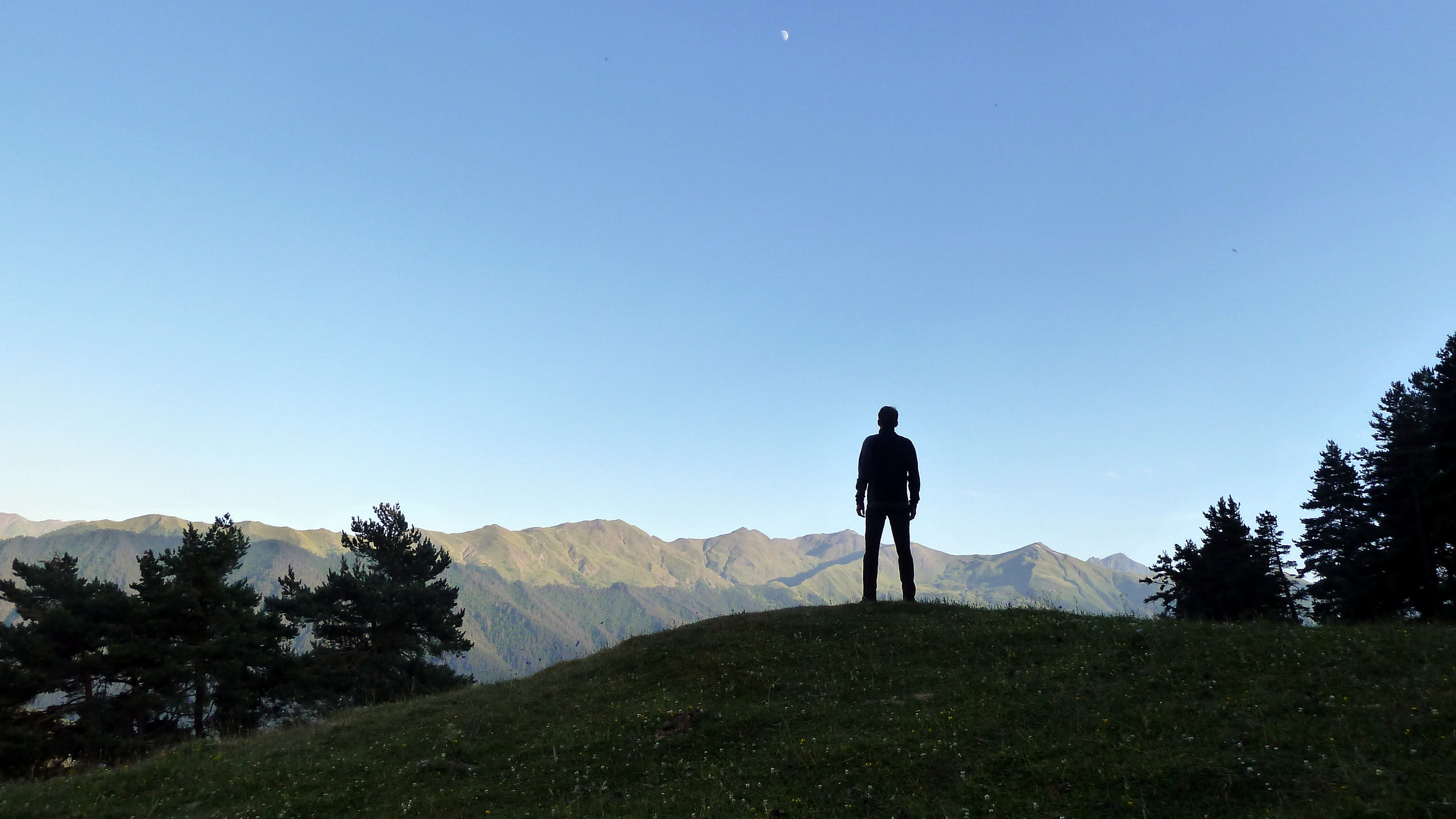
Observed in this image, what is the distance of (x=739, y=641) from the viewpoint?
65.0ft

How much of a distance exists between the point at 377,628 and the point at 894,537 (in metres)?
39.3

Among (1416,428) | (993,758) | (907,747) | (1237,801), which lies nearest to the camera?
(1237,801)

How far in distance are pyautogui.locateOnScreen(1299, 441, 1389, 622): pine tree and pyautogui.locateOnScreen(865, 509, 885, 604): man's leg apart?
3394 centimetres

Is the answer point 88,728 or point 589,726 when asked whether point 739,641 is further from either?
point 88,728

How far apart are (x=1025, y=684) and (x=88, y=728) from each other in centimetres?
4379

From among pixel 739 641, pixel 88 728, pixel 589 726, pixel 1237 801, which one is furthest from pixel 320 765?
pixel 88 728

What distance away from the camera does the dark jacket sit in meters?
21.8

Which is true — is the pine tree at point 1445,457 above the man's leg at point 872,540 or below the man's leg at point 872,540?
above

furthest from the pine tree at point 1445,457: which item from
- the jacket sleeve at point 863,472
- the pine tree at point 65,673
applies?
the pine tree at point 65,673

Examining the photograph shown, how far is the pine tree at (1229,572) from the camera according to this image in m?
49.9

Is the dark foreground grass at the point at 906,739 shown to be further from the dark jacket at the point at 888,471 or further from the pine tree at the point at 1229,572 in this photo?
the pine tree at the point at 1229,572

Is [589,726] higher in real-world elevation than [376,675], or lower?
higher

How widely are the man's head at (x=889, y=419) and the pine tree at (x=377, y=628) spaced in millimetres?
36113

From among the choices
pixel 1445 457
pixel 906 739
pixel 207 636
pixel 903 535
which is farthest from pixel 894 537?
pixel 207 636
